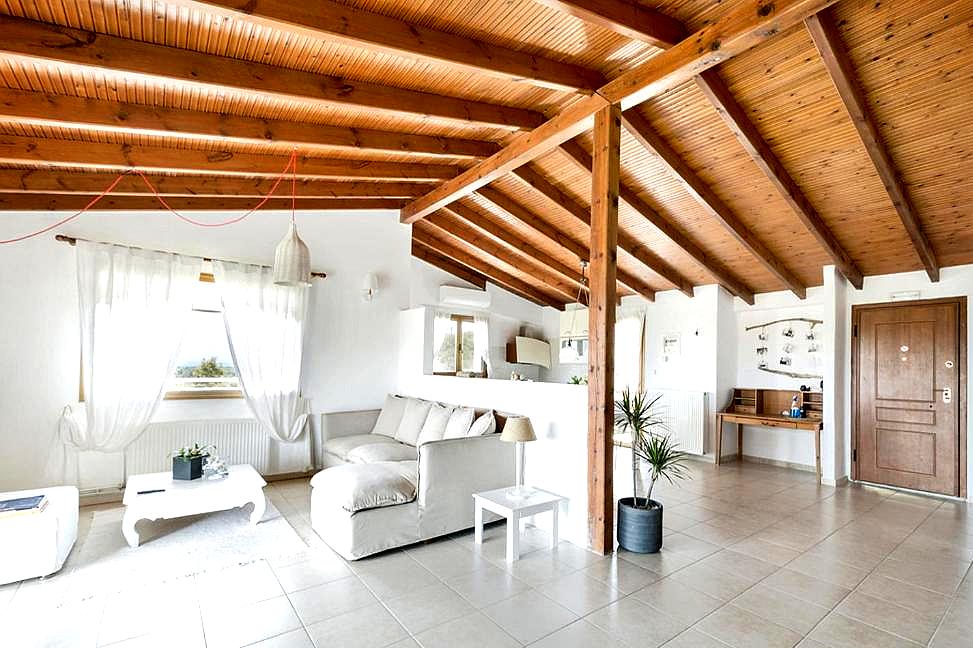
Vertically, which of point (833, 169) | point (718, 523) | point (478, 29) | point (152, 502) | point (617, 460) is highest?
point (478, 29)

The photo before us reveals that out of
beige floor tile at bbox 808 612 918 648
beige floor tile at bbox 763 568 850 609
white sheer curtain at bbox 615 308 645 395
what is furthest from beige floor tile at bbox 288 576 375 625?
white sheer curtain at bbox 615 308 645 395

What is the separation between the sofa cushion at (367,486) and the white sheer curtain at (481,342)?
4848mm

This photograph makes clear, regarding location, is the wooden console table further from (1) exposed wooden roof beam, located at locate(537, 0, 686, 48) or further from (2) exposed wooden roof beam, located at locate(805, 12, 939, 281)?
(1) exposed wooden roof beam, located at locate(537, 0, 686, 48)

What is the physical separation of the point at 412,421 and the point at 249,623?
273 cm

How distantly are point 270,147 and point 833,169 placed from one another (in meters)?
4.69

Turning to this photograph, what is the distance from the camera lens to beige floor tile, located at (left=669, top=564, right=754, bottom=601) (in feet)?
9.88

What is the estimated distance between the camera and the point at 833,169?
14.1ft

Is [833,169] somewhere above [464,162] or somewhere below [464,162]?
below

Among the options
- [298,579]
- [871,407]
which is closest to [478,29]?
[298,579]

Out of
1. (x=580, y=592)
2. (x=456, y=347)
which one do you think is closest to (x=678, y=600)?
(x=580, y=592)

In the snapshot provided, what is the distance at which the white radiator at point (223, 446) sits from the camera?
4844mm

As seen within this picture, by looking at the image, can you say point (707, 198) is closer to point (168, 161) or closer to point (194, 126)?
point (194, 126)

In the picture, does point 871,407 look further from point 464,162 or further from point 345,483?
point 345,483

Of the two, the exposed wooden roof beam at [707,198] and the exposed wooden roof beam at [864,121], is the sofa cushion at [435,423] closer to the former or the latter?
the exposed wooden roof beam at [707,198]
